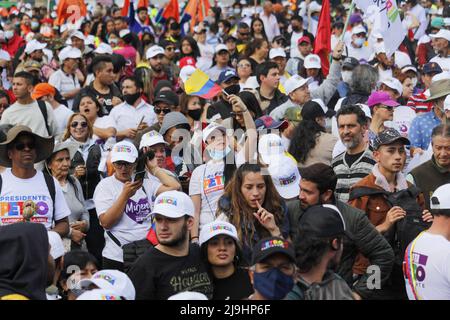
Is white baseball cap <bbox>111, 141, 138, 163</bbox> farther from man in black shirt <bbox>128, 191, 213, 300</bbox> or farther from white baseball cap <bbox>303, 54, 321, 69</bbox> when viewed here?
white baseball cap <bbox>303, 54, 321, 69</bbox>

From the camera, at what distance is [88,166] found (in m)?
8.58

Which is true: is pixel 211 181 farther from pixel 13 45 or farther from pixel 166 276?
pixel 13 45

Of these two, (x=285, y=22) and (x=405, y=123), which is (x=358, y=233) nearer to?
(x=405, y=123)

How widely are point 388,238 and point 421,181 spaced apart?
3.36 feet

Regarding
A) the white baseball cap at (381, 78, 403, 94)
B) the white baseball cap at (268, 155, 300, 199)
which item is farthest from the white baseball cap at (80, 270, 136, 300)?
the white baseball cap at (381, 78, 403, 94)

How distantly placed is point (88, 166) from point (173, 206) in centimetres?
286

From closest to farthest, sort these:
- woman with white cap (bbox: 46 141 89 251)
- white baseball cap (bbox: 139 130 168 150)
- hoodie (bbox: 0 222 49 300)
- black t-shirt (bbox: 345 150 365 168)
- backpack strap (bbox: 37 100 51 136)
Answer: hoodie (bbox: 0 222 49 300) → black t-shirt (bbox: 345 150 365 168) → woman with white cap (bbox: 46 141 89 251) → white baseball cap (bbox: 139 130 168 150) → backpack strap (bbox: 37 100 51 136)

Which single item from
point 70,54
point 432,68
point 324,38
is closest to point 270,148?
point 432,68

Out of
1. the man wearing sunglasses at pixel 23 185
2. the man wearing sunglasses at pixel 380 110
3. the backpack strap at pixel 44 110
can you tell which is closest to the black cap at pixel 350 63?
the man wearing sunglasses at pixel 380 110

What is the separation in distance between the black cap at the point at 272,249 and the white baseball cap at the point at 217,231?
42.5 inches

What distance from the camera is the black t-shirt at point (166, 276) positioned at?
5.59m

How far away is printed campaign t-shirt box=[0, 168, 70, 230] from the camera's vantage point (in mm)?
6523

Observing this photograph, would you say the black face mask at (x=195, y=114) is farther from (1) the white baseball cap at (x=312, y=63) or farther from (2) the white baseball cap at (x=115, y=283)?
(2) the white baseball cap at (x=115, y=283)

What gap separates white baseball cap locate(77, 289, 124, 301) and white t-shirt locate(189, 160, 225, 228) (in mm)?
2524
